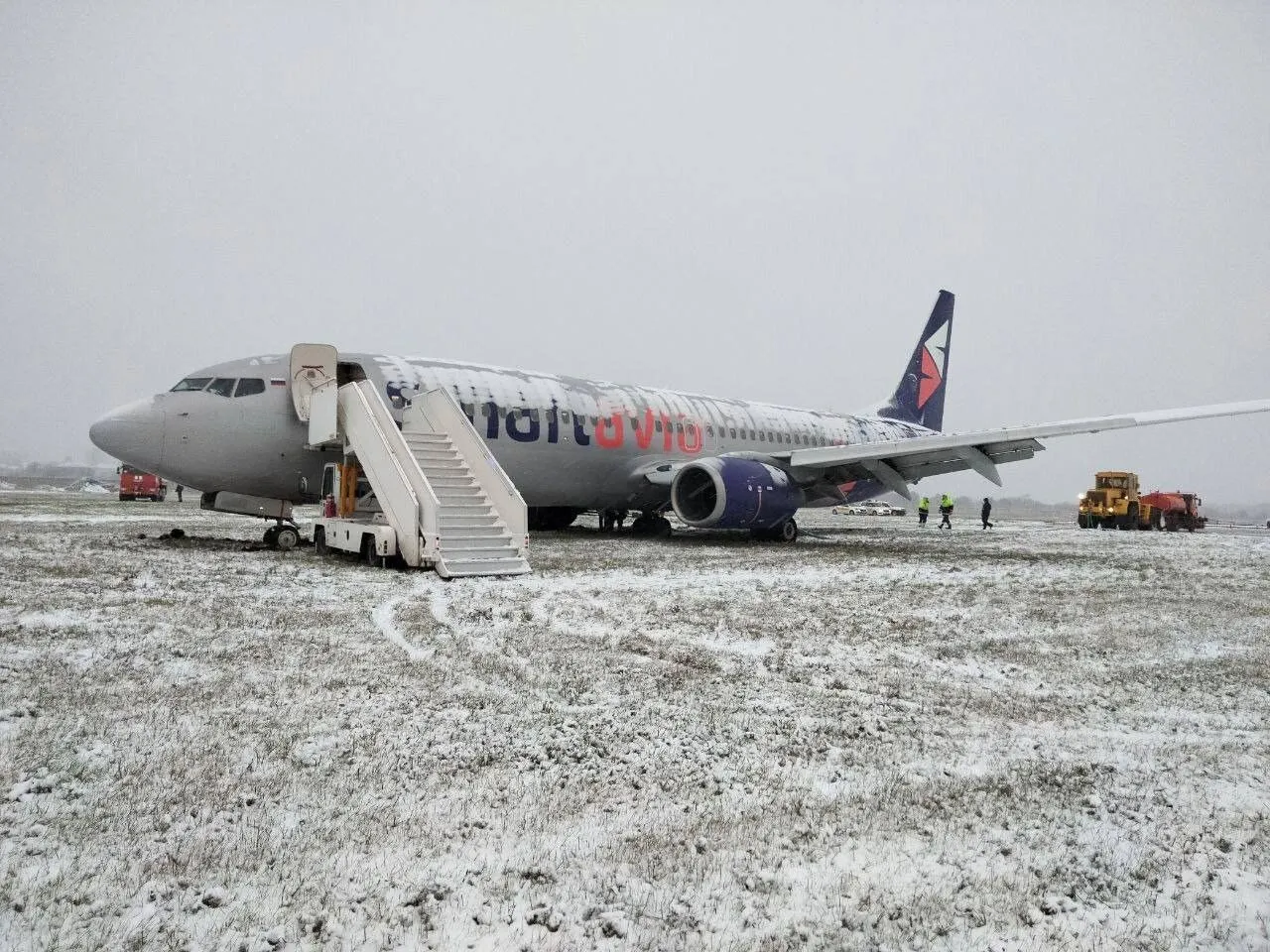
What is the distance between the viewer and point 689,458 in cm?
1675

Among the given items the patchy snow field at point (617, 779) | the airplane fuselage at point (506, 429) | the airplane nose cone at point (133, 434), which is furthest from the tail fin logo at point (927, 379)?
the airplane nose cone at point (133, 434)

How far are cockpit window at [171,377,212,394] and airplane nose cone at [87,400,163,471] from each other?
0.70 metres

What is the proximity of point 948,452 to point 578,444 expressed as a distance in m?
7.22

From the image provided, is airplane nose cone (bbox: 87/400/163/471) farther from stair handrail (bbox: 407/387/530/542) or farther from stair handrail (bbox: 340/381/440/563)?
stair handrail (bbox: 407/387/530/542)

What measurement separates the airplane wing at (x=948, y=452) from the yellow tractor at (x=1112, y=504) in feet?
57.6

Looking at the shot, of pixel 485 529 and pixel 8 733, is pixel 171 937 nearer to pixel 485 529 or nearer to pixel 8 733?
→ pixel 8 733

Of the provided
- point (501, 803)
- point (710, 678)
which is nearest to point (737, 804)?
point (501, 803)

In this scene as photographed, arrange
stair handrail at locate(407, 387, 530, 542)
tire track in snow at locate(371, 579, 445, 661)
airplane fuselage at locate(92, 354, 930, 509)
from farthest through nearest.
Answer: airplane fuselage at locate(92, 354, 930, 509)
stair handrail at locate(407, 387, 530, 542)
tire track in snow at locate(371, 579, 445, 661)

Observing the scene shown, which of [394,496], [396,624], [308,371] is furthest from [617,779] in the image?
[308,371]

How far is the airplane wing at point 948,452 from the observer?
43.8 feet

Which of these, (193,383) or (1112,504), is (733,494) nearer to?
(193,383)

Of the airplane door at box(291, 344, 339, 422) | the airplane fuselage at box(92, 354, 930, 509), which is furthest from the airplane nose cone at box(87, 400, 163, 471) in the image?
the airplane door at box(291, 344, 339, 422)

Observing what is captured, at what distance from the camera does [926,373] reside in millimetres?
25750

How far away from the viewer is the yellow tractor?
99.4 ft
